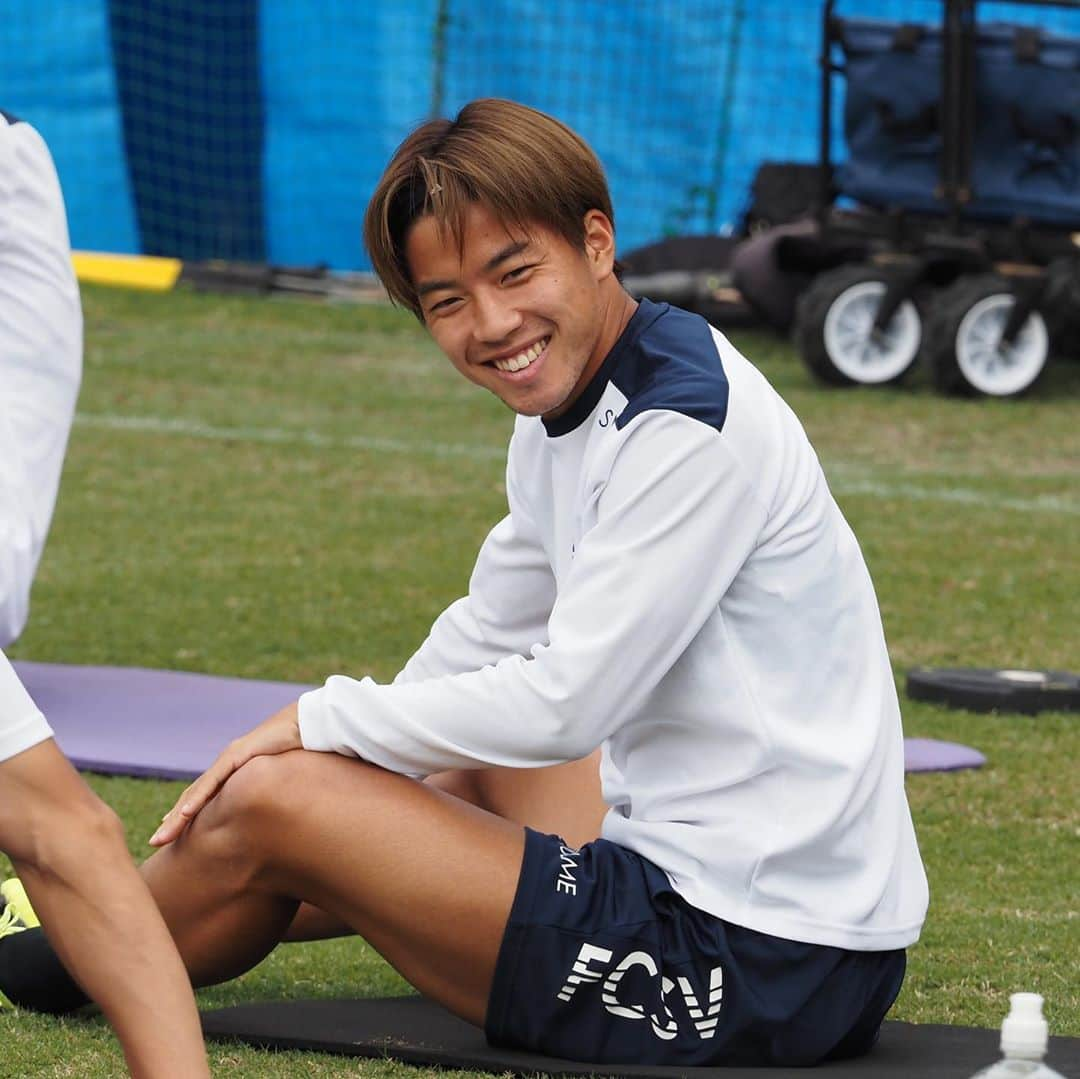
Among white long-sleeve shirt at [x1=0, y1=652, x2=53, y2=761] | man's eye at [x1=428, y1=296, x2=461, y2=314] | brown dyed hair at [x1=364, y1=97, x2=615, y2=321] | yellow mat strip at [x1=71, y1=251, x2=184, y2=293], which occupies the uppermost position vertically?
brown dyed hair at [x1=364, y1=97, x2=615, y2=321]

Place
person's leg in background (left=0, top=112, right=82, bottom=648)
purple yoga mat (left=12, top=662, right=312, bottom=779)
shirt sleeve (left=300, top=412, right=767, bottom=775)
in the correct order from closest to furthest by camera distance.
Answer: shirt sleeve (left=300, top=412, right=767, bottom=775) → person's leg in background (left=0, top=112, right=82, bottom=648) → purple yoga mat (left=12, top=662, right=312, bottom=779)

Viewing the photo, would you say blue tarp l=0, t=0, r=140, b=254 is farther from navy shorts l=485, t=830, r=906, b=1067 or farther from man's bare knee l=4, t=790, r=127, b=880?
man's bare knee l=4, t=790, r=127, b=880

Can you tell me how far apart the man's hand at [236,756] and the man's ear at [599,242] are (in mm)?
642

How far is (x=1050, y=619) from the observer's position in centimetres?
566

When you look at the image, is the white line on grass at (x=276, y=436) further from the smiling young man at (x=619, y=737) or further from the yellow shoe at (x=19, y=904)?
the smiling young man at (x=619, y=737)

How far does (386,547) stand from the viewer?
21.1ft

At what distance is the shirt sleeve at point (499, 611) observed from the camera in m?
2.96

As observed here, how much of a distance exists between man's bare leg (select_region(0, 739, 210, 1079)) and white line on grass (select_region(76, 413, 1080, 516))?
16.8 feet

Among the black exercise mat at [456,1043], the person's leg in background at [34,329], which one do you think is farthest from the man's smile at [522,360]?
the person's leg in background at [34,329]

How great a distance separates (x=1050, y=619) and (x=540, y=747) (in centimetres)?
340

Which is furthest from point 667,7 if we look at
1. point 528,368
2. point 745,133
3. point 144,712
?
point 528,368

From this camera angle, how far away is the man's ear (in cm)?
265

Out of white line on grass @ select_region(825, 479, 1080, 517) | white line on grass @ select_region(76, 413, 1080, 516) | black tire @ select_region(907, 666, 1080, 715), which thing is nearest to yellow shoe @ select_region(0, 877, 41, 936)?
black tire @ select_region(907, 666, 1080, 715)

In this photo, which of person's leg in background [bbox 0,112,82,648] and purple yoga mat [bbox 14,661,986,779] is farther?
purple yoga mat [bbox 14,661,986,779]
